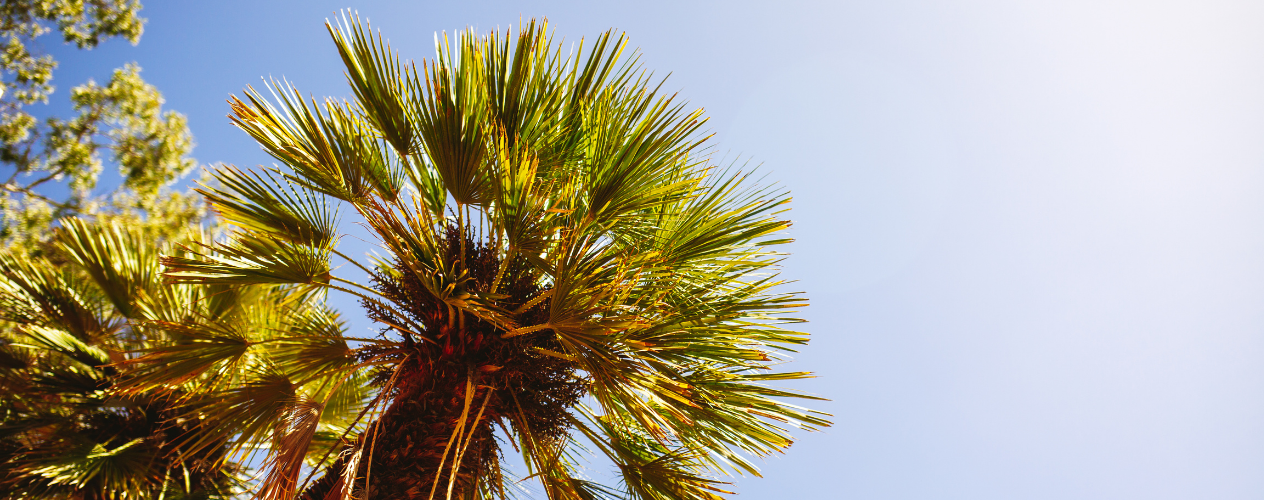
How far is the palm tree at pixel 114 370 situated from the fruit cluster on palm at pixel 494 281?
0.11 m

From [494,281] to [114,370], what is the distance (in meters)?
3.62

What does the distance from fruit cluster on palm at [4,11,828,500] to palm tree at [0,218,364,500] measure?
11 cm

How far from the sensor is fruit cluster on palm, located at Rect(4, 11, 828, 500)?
3344mm

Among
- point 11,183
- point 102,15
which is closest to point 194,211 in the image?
point 11,183

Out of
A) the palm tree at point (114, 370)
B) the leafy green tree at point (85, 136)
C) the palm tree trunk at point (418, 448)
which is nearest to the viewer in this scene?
the palm tree trunk at point (418, 448)

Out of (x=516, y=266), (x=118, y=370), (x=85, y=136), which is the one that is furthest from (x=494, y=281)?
(x=85, y=136)

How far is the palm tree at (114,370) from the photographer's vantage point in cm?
386

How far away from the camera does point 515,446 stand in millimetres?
3795

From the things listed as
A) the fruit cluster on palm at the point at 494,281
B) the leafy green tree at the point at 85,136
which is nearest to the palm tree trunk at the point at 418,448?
the fruit cluster on palm at the point at 494,281

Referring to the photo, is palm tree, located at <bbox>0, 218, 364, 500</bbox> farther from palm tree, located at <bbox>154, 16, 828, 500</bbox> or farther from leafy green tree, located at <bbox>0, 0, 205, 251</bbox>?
leafy green tree, located at <bbox>0, 0, 205, 251</bbox>

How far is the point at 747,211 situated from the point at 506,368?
1.74 meters

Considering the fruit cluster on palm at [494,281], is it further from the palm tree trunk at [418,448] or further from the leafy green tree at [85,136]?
the leafy green tree at [85,136]

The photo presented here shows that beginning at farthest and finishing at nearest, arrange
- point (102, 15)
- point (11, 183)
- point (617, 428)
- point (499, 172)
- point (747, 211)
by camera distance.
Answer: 1. point (102, 15)
2. point (11, 183)
3. point (617, 428)
4. point (747, 211)
5. point (499, 172)

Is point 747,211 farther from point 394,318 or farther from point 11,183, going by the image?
point 11,183
